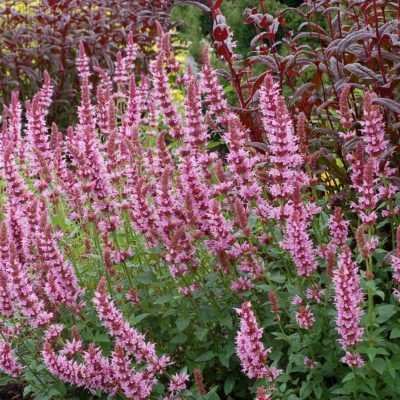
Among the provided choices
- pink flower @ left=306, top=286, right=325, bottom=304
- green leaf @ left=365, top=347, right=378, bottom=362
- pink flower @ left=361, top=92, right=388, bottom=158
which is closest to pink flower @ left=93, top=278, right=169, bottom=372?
pink flower @ left=306, top=286, right=325, bottom=304

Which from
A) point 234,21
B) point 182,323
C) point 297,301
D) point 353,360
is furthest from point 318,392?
point 234,21

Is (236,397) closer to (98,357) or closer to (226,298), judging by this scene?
(226,298)

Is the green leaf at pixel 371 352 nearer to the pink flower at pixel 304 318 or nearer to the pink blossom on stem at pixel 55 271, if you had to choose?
the pink flower at pixel 304 318

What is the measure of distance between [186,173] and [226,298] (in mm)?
716

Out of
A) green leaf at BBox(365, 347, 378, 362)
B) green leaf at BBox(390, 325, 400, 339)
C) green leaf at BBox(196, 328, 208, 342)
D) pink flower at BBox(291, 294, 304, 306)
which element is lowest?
green leaf at BBox(365, 347, 378, 362)

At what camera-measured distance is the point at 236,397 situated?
4094mm

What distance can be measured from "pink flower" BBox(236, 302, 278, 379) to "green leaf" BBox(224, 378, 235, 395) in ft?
1.81

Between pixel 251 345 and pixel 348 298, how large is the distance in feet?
1.43

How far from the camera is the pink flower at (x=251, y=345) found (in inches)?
119

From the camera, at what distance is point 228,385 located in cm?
Answer: 379

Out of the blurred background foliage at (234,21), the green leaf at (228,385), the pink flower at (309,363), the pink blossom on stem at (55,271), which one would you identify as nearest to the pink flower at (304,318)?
the pink flower at (309,363)

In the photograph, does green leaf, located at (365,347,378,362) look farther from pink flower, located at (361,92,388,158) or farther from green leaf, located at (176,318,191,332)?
green leaf, located at (176,318,191,332)

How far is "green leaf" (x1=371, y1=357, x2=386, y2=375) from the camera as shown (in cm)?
309

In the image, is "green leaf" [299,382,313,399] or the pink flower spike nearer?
the pink flower spike
